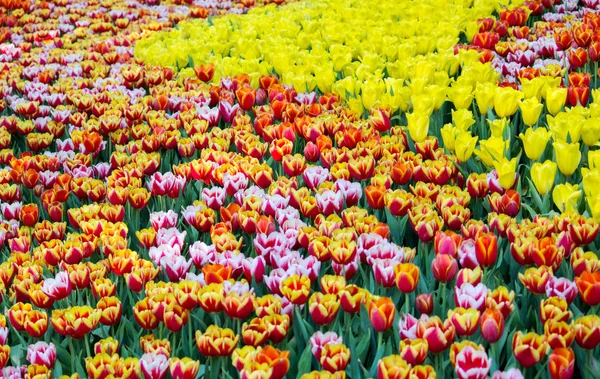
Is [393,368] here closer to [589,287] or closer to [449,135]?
[589,287]

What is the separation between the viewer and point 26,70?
5.32m

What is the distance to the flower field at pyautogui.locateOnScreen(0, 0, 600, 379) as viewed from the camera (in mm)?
2002

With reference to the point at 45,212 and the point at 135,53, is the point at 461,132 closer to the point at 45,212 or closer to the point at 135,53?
the point at 45,212

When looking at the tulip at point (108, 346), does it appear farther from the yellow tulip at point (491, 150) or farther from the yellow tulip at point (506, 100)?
the yellow tulip at point (506, 100)

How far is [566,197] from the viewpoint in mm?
2637

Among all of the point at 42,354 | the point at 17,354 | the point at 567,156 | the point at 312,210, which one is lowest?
the point at 17,354

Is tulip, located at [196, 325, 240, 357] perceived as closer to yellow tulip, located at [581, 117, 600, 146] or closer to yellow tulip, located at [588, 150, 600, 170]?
yellow tulip, located at [588, 150, 600, 170]

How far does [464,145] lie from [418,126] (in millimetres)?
310

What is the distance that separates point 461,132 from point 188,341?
1603 mm

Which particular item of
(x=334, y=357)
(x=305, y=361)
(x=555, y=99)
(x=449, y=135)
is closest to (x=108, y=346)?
(x=305, y=361)

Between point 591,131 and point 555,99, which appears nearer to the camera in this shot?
point 591,131

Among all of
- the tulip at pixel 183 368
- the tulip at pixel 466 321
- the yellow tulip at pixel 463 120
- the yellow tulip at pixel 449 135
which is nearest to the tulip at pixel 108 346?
the tulip at pixel 183 368

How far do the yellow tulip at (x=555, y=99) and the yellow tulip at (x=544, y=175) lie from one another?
0.83 metres

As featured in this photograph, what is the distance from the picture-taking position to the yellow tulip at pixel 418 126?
3.34 m
